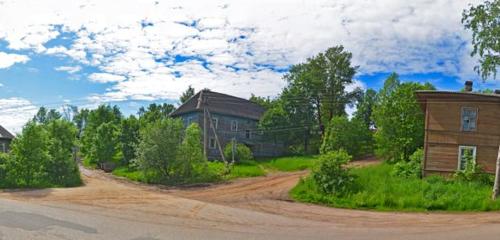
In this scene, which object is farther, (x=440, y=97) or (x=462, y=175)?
(x=440, y=97)

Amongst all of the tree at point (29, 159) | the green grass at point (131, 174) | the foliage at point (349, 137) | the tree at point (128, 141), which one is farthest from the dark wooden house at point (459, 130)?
the tree at point (128, 141)

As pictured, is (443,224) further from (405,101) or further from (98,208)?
(405,101)

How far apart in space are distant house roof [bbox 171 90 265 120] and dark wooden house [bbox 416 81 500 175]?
25.7 m

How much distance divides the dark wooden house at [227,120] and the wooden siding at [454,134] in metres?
24.6

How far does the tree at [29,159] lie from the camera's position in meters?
28.7

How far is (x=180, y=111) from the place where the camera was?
2035 inches

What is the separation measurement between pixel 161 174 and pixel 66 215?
18277 mm

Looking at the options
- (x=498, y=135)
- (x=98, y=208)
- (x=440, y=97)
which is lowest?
(x=98, y=208)

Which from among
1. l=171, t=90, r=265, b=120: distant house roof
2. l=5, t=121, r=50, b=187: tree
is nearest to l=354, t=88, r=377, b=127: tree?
l=171, t=90, r=265, b=120: distant house roof

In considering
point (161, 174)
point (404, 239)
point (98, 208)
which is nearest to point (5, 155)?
point (161, 174)

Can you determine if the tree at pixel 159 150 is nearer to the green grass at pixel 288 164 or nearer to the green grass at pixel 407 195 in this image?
the green grass at pixel 407 195

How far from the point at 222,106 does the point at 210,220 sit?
3773cm

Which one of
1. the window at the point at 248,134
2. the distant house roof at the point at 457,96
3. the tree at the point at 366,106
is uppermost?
the tree at the point at 366,106

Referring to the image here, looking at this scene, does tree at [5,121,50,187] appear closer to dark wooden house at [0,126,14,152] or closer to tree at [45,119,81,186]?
tree at [45,119,81,186]
